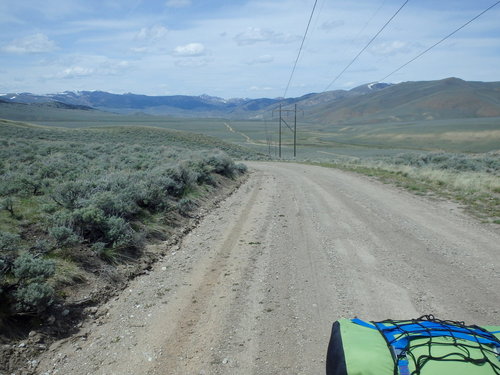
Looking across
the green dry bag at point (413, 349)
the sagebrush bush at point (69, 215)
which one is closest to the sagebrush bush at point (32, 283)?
the sagebrush bush at point (69, 215)

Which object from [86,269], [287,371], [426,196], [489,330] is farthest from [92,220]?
[426,196]

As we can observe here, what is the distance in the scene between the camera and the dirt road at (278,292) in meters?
4.52

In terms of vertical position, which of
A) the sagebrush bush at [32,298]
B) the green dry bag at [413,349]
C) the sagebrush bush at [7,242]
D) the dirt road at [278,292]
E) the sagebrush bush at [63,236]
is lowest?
the dirt road at [278,292]

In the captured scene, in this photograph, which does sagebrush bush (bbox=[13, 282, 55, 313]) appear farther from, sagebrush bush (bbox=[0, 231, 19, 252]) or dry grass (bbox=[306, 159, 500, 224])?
dry grass (bbox=[306, 159, 500, 224])

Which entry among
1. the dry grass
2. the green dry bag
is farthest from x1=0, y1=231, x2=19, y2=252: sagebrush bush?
the dry grass

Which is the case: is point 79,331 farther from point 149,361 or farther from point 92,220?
point 92,220

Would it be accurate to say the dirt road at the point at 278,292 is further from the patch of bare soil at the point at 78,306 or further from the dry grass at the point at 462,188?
the dry grass at the point at 462,188

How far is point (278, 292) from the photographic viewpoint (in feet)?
19.9

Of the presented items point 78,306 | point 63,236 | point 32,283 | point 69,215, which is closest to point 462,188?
point 69,215

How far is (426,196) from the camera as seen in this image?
14.4 metres

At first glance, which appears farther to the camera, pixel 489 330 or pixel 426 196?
pixel 426 196

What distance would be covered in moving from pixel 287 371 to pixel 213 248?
4.34 metres

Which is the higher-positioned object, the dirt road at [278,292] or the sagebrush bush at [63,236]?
the sagebrush bush at [63,236]

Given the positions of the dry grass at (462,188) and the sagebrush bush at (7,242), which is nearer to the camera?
the sagebrush bush at (7,242)
